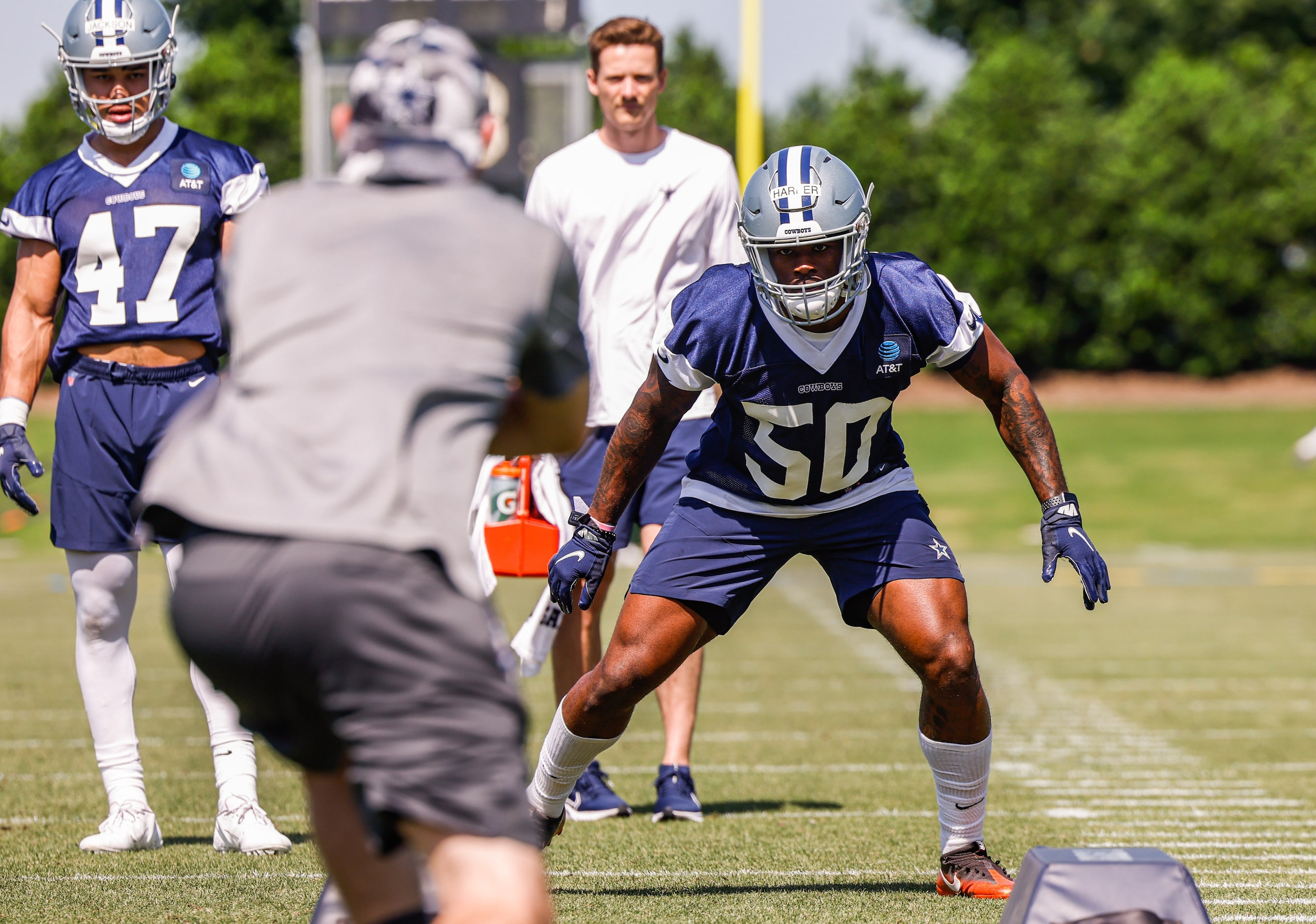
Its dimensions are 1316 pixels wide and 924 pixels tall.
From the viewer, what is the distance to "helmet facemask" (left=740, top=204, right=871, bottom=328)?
389 cm

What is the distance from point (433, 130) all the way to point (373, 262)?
247 millimetres

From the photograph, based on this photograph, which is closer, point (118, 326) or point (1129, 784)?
point (118, 326)

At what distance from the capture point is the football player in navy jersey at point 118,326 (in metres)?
4.61

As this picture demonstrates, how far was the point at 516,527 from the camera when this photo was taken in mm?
5387

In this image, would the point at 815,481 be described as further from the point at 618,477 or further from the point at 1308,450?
the point at 1308,450

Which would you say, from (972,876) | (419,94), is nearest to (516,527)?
(972,876)

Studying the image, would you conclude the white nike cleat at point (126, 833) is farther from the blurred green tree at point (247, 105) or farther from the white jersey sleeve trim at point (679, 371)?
the blurred green tree at point (247, 105)

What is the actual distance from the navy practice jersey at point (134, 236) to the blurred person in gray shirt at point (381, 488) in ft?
7.95

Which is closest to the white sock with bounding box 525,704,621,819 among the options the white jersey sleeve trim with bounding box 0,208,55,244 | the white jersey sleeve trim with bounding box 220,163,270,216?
the white jersey sleeve trim with bounding box 220,163,270,216

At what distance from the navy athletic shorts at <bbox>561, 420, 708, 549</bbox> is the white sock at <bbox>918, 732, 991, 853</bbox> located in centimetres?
154

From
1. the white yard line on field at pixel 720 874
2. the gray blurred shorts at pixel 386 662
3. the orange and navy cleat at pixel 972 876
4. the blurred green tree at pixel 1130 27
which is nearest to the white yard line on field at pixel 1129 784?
the orange and navy cleat at pixel 972 876

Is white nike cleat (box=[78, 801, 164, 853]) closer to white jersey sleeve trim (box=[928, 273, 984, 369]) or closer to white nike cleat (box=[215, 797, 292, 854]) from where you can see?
white nike cleat (box=[215, 797, 292, 854])

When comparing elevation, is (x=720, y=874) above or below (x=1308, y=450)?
below

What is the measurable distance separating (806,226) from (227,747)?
7.35 ft
